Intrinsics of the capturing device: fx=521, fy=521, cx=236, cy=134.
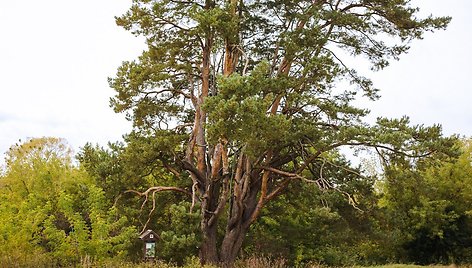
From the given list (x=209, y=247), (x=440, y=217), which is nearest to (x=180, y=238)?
(x=209, y=247)

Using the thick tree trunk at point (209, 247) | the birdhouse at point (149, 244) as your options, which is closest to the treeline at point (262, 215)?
the birdhouse at point (149, 244)

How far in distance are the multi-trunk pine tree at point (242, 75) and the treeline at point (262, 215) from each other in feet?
2.43

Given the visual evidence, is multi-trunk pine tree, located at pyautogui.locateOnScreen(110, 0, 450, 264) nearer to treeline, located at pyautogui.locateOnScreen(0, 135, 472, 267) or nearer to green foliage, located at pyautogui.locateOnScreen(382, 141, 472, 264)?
treeline, located at pyautogui.locateOnScreen(0, 135, 472, 267)

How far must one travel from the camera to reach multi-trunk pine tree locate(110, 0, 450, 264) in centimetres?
1498

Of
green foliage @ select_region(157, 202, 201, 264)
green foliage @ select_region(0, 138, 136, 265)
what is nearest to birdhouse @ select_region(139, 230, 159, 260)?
green foliage @ select_region(157, 202, 201, 264)

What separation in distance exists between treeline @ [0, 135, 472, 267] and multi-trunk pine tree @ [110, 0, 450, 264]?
2.43 ft

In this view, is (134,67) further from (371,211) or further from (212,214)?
(371,211)

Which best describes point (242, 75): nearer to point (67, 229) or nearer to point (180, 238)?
point (180, 238)

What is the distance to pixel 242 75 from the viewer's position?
14477 millimetres

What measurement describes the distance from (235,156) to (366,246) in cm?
1310

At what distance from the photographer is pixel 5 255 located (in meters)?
13.1

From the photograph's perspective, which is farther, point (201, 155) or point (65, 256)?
point (201, 155)

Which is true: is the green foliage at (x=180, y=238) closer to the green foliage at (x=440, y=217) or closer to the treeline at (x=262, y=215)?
the treeline at (x=262, y=215)

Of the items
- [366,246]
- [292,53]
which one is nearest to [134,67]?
[292,53]
